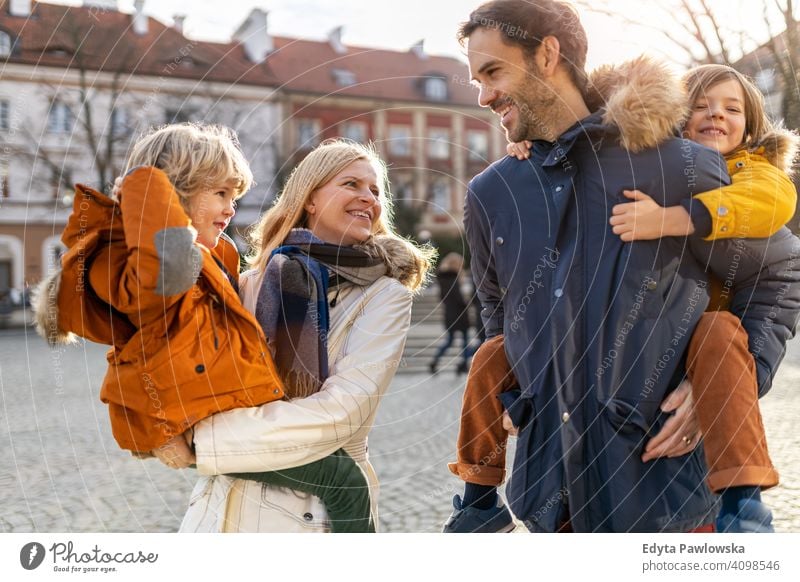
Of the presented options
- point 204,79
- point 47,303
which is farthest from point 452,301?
point 47,303

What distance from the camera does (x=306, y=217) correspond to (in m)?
1.84

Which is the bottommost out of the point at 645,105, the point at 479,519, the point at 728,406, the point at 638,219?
the point at 479,519

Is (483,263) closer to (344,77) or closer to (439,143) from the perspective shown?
(344,77)

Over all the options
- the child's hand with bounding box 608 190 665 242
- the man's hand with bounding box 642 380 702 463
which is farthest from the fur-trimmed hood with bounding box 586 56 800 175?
the man's hand with bounding box 642 380 702 463

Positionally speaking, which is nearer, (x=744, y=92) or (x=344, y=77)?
(x=744, y=92)

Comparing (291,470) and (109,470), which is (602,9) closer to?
(291,470)

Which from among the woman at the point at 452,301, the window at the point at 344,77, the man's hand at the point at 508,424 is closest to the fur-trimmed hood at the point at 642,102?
the man's hand at the point at 508,424

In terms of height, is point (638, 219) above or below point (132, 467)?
above

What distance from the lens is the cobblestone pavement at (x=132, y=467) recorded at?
230 centimetres

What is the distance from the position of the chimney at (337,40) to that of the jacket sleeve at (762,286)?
1248mm

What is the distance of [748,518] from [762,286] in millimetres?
469

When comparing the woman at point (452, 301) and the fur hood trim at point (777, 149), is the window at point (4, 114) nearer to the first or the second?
the fur hood trim at point (777, 149)

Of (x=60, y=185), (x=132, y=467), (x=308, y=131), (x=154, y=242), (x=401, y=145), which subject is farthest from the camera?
(x=132, y=467)

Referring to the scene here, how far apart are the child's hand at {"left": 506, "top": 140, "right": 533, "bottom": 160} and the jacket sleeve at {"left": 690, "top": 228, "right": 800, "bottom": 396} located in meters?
0.40
